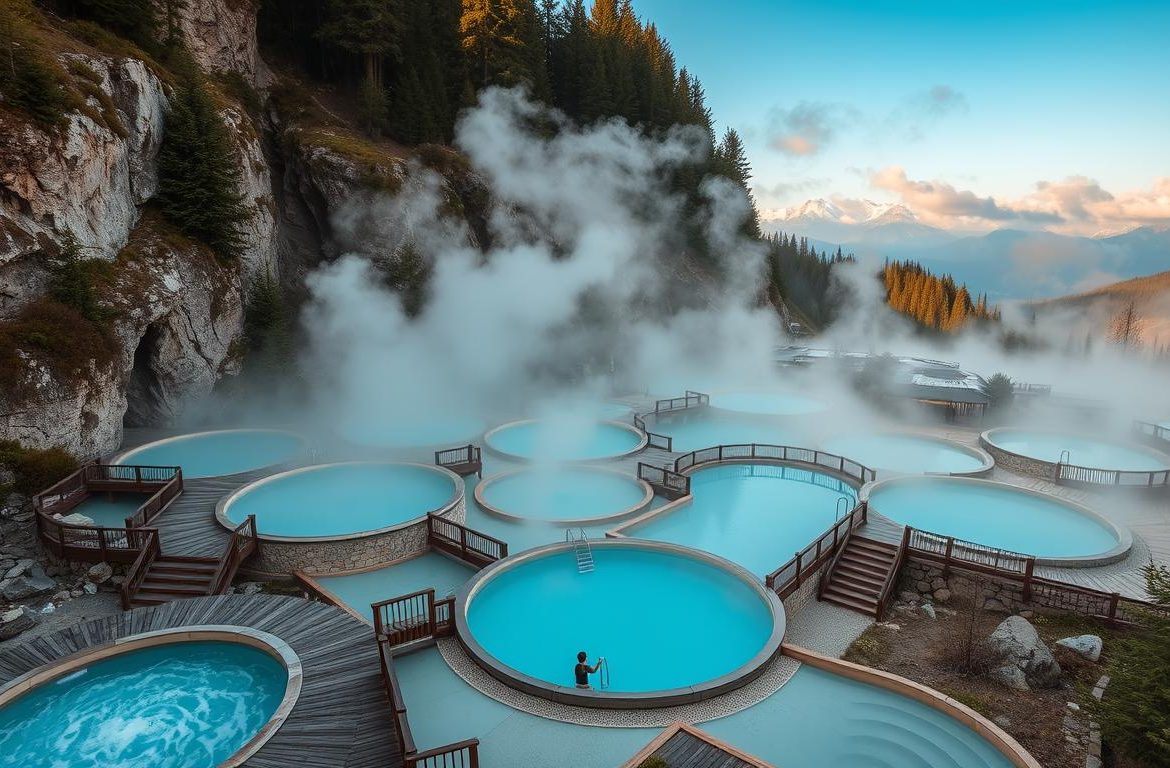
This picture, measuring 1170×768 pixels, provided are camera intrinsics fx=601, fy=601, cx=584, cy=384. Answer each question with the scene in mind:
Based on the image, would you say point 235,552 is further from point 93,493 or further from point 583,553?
point 583,553

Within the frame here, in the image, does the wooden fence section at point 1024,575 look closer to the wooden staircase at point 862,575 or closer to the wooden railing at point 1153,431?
the wooden staircase at point 862,575

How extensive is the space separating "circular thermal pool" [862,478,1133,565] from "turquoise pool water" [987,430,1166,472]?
4987mm

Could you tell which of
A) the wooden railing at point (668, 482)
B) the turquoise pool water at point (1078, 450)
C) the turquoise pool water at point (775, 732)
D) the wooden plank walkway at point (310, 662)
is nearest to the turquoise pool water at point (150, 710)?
the wooden plank walkway at point (310, 662)

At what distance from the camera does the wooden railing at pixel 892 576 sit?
1266 centimetres

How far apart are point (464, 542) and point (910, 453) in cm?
1761

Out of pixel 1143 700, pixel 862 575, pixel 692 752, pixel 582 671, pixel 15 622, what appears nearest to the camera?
→ pixel 1143 700

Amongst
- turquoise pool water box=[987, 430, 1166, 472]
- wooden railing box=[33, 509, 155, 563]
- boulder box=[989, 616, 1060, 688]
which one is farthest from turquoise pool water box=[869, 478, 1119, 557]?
wooden railing box=[33, 509, 155, 563]

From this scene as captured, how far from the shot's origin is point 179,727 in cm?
825

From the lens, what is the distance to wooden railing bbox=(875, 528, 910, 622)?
41.5ft

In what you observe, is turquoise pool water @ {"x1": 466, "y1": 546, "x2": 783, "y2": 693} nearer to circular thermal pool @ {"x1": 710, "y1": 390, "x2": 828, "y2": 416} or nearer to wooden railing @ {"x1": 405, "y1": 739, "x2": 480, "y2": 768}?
wooden railing @ {"x1": 405, "y1": 739, "x2": 480, "y2": 768}

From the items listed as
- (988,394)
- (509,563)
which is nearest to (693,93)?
(988,394)

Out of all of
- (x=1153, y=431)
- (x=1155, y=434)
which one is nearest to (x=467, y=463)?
(x=1155, y=434)

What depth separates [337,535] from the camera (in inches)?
533

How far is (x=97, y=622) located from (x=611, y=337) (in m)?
28.7
